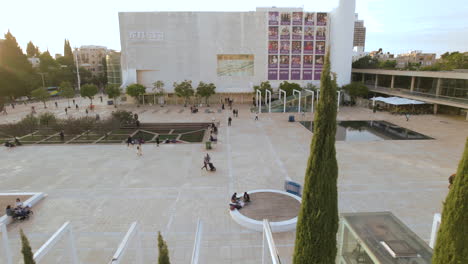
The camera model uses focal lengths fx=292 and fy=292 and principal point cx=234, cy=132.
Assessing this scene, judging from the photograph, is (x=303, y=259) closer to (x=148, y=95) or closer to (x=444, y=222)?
(x=444, y=222)

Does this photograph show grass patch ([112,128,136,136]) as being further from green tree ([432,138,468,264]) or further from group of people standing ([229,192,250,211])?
green tree ([432,138,468,264])

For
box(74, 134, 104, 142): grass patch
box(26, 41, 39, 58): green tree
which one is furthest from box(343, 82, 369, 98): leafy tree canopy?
box(26, 41, 39, 58): green tree

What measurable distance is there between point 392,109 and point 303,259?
39618 millimetres

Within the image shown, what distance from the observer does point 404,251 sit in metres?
6.59

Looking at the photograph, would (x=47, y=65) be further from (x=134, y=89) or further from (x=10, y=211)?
(x=10, y=211)

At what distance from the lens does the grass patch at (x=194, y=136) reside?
25594 mm

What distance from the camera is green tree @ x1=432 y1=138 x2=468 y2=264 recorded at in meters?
4.09

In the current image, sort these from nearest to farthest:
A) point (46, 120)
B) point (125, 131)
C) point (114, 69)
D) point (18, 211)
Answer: point (18, 211) < point (46, 120) < point (125, 131) < point (114, 69)

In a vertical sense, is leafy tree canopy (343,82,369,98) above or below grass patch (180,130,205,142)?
above

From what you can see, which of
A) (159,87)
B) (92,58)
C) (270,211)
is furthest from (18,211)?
(92,58)

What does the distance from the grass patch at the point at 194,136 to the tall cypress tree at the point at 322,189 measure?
65.5 feet

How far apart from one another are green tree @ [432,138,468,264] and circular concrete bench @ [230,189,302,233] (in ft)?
23.2

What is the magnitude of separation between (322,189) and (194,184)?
10.7 meters

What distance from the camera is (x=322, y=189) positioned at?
5633 millimetres
